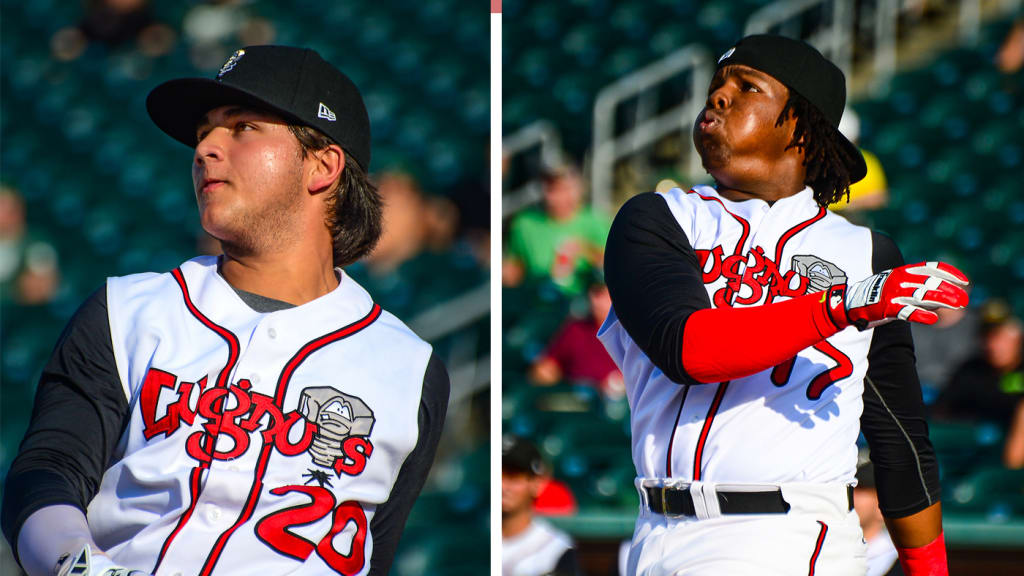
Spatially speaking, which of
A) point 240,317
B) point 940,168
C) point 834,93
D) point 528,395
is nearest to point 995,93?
point 940,168

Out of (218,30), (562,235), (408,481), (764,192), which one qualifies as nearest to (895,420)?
(764,192)

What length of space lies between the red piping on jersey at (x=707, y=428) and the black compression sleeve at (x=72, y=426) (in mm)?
Answer: 894

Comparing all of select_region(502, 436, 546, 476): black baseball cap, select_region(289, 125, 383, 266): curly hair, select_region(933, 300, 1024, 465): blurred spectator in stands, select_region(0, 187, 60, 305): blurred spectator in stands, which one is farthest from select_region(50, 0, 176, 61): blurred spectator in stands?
select_region(289, 125, 383, 266): curly hair

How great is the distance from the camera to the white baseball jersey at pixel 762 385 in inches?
74.9

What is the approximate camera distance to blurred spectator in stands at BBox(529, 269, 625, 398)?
5.57 meters

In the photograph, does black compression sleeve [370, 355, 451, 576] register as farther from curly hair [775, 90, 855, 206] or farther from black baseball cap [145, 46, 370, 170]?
curly hair [775, 90, 855, 206]

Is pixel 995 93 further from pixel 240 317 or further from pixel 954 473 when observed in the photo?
pixel 240 317

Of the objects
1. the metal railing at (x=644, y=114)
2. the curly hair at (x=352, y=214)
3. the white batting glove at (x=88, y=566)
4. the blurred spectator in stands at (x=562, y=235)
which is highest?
the metal railing at (x=644, y=114)

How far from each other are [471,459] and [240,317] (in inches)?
137

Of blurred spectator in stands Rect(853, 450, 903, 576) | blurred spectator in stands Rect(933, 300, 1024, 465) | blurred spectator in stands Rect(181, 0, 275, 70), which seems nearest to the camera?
blurred spectator in stands Rect(853, 450, 903, 576)

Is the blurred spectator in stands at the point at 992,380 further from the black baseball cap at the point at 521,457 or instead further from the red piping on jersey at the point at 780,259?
the red piping on jersey at the point at 780,259

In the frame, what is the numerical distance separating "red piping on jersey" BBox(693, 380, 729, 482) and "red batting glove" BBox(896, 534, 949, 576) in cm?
48

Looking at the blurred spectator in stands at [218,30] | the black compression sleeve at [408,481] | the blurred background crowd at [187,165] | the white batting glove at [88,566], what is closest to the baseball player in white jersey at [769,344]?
the black compression sleeve at [408,481]

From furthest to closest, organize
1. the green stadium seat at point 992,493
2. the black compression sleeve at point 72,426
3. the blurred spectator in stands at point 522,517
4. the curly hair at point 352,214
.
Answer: the green stadium seat at point 992,493, the blurred spectator in stands at point 522,517, the curly hair at point 352,214, the black compression sleeve at point 72,426
